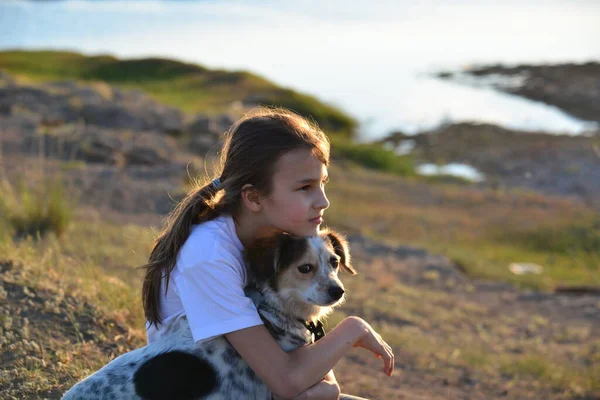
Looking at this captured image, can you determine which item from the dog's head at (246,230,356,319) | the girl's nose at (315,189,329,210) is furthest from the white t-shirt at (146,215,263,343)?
the girl's nose at (315,189,329,210)

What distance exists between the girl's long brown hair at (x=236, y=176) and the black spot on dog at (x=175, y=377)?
0.46 meters

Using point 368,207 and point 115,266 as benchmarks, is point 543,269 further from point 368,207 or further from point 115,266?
point 115,266

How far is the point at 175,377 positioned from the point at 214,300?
0.36 metres

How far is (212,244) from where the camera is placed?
133 inches

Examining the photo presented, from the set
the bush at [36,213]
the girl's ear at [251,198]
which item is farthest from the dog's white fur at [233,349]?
the bush at [36,213]

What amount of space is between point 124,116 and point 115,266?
583 inches

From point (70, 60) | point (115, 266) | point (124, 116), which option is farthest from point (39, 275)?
point (70, 60)

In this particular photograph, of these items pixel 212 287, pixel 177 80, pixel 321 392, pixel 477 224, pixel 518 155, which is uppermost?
pixel 212 287

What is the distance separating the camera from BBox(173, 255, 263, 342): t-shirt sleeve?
3.23 m

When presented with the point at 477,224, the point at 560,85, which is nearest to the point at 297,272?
the point at 477,224

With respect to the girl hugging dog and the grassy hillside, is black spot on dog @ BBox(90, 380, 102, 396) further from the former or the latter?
the grassy hillside

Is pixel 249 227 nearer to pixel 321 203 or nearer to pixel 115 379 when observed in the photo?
pixel 321 203

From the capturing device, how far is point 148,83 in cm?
3612

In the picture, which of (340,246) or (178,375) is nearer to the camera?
(178,375)
